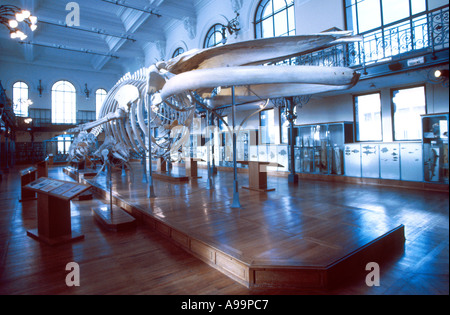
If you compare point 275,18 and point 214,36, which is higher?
point 214,36

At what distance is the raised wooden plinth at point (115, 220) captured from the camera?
4.36 meters

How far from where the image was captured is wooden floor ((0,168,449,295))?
2.57 metres

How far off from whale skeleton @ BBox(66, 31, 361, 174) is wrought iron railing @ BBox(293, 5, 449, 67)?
4.22 m

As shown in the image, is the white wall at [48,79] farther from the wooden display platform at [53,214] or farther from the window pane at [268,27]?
the wooden display platform at [53,214]

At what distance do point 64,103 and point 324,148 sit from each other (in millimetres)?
23770

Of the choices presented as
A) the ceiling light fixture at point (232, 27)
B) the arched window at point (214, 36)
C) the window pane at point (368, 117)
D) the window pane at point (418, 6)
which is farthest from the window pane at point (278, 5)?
the window pane at point (368, 117)

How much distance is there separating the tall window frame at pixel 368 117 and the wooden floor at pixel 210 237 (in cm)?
406

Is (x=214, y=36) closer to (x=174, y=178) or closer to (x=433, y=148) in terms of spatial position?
(x=174, y=178)

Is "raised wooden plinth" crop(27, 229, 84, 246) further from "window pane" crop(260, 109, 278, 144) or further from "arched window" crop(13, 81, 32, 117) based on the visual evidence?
"arched window" crop(13, 81, 32, 117)

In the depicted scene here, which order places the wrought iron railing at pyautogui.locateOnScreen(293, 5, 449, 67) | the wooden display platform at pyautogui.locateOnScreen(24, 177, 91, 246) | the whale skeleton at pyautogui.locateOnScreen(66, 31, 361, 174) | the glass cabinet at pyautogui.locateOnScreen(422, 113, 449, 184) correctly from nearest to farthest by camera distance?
the whale skeleton at pyautogui.locateOnScreen(66, 31, 361, 174) → the wooden display platform at pyautogui.locateOnScreen(24, 177, 91, 246) → the glass cabinet at pyautogui.locateOnScreen(422, 113, 449, 184) → the wrought iron railing at pyautogui.locateOnScreen(293, 5, 449, 67)

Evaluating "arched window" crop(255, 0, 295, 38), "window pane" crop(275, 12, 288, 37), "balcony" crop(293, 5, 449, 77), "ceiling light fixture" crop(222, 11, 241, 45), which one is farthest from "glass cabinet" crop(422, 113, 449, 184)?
"ceiling light fixture" crop(222, 11, 241, 45)

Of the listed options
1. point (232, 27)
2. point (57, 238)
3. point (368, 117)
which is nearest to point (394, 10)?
point (368, 117)

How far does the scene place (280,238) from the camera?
3250 millimetres

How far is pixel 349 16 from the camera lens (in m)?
9.31
